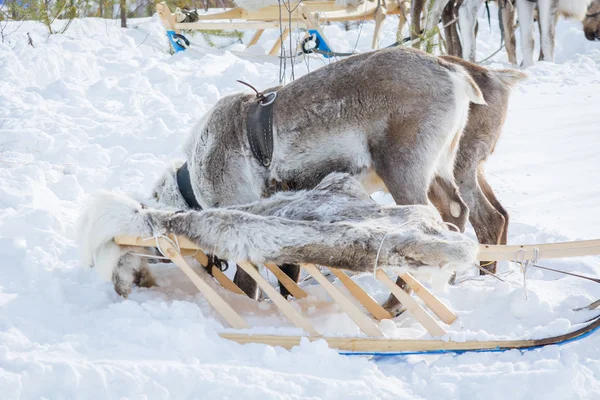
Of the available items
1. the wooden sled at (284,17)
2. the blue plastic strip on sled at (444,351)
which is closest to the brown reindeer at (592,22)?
the wooden sled at (284,17)

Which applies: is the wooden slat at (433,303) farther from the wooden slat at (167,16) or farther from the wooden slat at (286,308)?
the wooden slat at (167,16)

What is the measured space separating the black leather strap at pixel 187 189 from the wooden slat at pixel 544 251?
1.83 meters

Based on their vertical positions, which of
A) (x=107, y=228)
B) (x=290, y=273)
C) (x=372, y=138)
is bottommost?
(x=290, y=273)

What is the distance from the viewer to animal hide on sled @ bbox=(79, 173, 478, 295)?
2.76 metres


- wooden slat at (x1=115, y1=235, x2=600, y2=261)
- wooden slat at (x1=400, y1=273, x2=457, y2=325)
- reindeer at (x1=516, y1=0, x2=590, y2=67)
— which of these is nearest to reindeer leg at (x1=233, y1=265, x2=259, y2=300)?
wooden slat at (x1=400, y1=273, x2=457, y2=325)

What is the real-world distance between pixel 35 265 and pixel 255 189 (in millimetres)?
1228

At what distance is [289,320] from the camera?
125 inches

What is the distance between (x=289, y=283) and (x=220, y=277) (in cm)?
A: 41

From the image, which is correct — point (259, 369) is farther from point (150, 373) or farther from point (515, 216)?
point (515, 216)

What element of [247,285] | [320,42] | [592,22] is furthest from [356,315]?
[592,22]

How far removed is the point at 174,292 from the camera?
3.45 metres

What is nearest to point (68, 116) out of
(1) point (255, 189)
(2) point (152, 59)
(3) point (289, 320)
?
(2) point (152, 59)

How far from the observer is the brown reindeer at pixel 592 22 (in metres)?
11.3

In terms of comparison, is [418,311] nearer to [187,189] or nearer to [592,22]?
[187,189]
